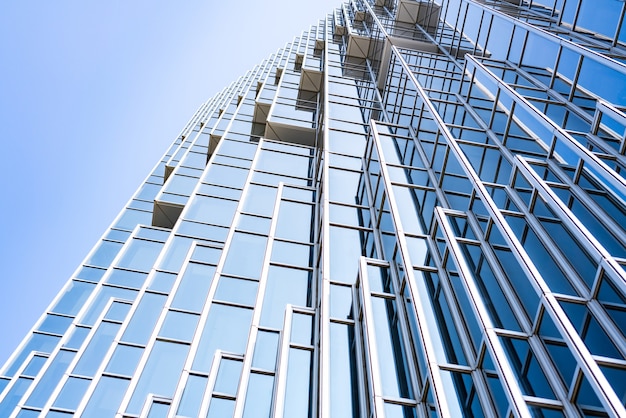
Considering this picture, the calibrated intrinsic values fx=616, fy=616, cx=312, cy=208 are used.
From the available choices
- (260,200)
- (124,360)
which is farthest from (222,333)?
(260,200)

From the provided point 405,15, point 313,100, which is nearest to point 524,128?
point 313,100

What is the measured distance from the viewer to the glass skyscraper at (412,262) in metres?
8.78

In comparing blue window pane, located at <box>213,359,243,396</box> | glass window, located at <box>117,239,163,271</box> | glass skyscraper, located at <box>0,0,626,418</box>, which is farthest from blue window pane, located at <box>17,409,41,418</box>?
blue window pane, located at <box>213,359,243,396</box>

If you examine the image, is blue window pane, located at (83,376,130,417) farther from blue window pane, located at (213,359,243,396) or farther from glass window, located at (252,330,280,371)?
glass window, located at (252,330,280,371)

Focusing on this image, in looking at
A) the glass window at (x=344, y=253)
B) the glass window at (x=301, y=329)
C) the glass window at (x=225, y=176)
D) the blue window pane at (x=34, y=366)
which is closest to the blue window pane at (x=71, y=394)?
the blue window pane at (x=34, y=366)

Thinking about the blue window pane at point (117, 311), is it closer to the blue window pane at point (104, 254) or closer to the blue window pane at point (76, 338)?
the blue window pane at point (76, 338)

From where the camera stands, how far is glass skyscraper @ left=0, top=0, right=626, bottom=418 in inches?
346

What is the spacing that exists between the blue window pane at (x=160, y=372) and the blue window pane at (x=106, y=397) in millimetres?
3391

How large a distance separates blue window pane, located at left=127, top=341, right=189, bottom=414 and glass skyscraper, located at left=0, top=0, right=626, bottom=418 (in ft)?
0.13

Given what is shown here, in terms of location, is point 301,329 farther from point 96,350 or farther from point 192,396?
point 96,350

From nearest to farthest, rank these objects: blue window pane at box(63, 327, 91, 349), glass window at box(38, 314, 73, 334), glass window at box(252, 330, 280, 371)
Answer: glass window at box(252, 330, 280, 371) → blue window pane at box(63, 327, 91, 349) → glass window at box(38, 314, 73, 334)

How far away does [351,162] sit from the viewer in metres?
20.3

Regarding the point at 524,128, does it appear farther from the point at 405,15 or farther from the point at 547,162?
the point at 405,15

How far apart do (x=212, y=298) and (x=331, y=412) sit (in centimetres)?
674
